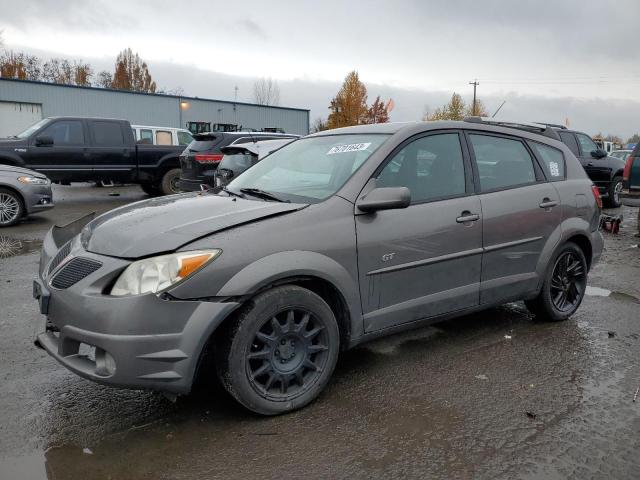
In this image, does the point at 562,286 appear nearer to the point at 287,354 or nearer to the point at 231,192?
the point at 287,354

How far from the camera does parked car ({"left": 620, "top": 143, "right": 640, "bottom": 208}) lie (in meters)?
9.75

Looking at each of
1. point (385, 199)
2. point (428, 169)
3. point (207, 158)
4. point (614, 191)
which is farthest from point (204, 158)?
point (614, 191)

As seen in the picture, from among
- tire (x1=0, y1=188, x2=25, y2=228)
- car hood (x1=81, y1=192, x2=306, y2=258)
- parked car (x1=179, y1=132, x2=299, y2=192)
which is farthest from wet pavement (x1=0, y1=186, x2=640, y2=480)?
parked car (x1=179, y1=132, x2=299, y2=192)

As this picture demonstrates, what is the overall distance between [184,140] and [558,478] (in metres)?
14.8

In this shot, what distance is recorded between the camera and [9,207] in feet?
30.8

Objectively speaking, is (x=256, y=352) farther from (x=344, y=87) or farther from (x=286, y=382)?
(x=344, y=87)

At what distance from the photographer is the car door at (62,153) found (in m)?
12.0

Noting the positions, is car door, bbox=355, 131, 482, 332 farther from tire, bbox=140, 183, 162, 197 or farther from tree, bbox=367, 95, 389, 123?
tree, bbox=367, 95, 389, 123

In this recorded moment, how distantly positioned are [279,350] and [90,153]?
11.2m

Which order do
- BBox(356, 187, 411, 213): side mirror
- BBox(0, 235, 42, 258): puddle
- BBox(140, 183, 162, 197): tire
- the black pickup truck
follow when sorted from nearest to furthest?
BBox(356, 187, 411, 213): side mirror
BBox(0, 235, 42, 258): puddle
the black pickup truck
BBox(140, 183, 162, 197): tire

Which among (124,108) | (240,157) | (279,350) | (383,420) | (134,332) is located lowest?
(383,420)

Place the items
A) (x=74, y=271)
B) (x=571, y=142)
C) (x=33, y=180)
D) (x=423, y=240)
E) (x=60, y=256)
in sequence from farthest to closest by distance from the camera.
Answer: (x=571, y=142), (x=33, y=180), (x=423, y=240), (x=60, y=256), (x=74, y=271)

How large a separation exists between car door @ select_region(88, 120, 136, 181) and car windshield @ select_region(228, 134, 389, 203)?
9.67 m

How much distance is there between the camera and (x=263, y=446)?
2783 mm
